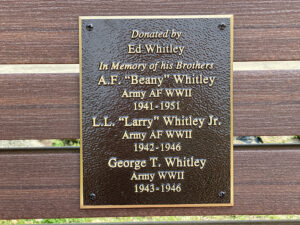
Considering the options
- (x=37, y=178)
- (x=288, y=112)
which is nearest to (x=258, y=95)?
(x=288, y=112)

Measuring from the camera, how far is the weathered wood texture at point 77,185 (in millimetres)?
1136

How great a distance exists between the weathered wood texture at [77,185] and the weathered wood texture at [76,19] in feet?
1.18

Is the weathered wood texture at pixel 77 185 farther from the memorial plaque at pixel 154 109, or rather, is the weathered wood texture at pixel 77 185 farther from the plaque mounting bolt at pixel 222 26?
the plaque mounting bolt at pixel 222 26

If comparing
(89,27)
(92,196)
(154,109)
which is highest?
(89,27)

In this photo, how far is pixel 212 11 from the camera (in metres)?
1.11

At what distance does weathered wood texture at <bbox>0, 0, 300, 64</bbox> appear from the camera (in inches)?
43.8

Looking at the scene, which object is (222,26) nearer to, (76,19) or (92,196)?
(76,19)

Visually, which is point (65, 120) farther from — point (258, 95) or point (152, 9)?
point (258, 95)

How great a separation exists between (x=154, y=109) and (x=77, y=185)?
40 cm

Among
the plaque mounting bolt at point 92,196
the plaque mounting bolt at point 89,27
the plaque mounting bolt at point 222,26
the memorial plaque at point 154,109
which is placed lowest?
the plaque mounting bolt at point 92,196

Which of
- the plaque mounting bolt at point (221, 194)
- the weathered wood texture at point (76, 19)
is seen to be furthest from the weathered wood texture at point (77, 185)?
the weathered wood texture at point (76, 19)

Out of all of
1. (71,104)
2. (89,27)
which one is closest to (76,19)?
(89,27)

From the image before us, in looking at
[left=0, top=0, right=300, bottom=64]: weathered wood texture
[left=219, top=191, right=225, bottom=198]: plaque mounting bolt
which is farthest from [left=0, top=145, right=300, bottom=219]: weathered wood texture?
[left=0, top=0, right=300, bottom=64]: weathered wood texture

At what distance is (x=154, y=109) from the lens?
1111 mm
